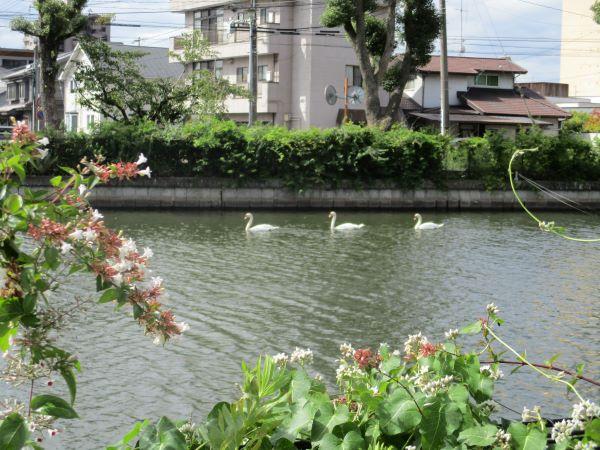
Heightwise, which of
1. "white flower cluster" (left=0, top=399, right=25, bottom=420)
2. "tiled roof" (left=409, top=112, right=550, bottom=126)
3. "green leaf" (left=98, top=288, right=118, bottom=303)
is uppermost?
"tiled roof" (left=409, top=112, right=550, bottom=126)

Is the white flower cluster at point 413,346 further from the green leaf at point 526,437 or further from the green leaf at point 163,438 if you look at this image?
the green leaf at point 163,438

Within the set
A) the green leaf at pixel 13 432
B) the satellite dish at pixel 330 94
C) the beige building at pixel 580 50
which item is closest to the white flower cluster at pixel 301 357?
the green leaf at pixel 13 432

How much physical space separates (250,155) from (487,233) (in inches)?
320

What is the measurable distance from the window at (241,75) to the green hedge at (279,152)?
14127 millimetres

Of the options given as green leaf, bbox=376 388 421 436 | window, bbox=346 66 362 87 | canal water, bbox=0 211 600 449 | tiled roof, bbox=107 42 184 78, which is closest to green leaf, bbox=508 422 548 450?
green leaf, bbox=376 388 421 436

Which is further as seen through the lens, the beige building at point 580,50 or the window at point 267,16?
the beige building at point 580,50

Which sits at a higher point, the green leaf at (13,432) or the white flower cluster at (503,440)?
the green leaf at (13,432)

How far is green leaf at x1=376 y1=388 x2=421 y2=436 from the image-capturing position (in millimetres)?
3195

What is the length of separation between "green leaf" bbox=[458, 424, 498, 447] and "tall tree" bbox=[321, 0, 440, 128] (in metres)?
24.2

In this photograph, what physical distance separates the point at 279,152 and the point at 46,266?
2271 cm

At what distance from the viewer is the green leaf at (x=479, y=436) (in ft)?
10.2

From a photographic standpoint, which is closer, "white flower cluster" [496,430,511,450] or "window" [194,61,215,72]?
"white flower cluster" [496,430,511,450]

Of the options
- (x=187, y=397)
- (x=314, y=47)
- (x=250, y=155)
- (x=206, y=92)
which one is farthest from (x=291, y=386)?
(x=314, y=47)

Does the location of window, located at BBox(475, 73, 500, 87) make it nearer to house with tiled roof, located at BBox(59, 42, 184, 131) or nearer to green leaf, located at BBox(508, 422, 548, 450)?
house with tiled roof, located at BBox(59, 42, 184, 131)
